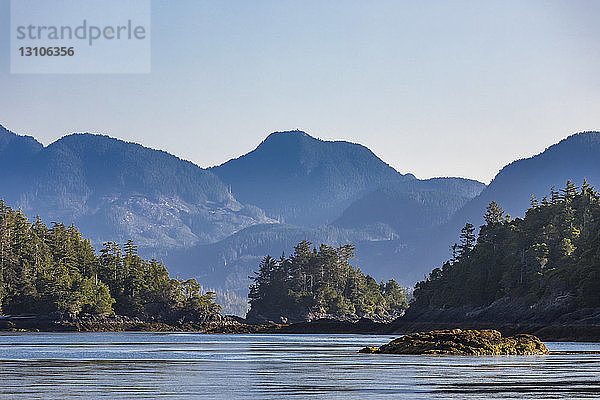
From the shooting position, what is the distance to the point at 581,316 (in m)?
132

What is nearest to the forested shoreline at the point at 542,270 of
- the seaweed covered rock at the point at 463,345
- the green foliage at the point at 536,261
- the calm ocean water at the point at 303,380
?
the green foliage at the point at 536,261

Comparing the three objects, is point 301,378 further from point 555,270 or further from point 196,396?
point 555,270

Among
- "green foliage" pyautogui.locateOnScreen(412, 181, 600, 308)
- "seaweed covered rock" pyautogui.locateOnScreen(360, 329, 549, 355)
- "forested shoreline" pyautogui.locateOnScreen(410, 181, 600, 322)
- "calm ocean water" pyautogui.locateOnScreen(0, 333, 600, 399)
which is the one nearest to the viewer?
"calm ocean water" pyautogui.locateOnScreen(0, 333, 600, 399)

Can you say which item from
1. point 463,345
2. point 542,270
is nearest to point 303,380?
point 463,345

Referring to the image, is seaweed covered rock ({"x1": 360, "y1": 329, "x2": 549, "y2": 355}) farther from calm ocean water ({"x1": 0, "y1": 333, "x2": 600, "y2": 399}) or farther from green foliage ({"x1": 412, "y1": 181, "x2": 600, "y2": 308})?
green foliage ({"x1": 412, "y1": 181, "x2": 600, "y2": 308})

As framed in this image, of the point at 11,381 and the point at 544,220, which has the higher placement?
the point at 544,220

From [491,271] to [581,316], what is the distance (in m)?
58.7

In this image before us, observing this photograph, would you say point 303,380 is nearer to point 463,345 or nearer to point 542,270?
point 463,345

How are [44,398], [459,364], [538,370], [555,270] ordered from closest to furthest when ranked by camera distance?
1. [44,398]
2. [538,370]
3. [459,364]
4. [555,270]

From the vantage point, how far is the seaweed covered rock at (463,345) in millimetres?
73625

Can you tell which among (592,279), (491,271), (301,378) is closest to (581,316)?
(592,279)

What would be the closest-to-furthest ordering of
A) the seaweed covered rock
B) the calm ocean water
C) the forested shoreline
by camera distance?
the calm ocean water → the seaweed covered rock → the forested shoreline

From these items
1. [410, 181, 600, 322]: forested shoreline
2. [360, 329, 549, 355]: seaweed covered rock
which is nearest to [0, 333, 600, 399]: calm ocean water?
[360, 329, 549, 355]: seaweed covered rock

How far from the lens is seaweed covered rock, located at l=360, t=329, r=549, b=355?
73.6m
